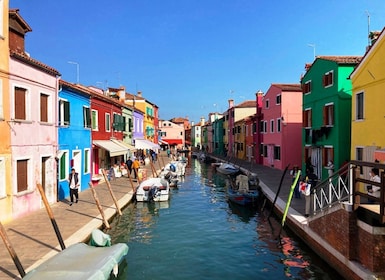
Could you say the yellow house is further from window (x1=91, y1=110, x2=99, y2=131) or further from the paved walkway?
window (x1=91, y1=110, x2=99, y2=131)

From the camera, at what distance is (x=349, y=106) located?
65.5 ft

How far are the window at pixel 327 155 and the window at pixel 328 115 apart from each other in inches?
60.2

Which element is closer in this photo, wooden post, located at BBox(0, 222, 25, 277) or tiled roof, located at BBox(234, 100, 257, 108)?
wooden post, located at BBox(0, 222, 25, 277)

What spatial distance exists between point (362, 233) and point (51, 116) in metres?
13.7

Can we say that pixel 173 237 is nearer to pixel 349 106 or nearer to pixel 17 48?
pixel 17 48

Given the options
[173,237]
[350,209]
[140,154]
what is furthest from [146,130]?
[350,209]

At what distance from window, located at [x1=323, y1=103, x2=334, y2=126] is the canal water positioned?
7.52 meters

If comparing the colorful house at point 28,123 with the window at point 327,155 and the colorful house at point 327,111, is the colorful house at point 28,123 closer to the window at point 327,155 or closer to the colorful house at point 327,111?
the colorful house at point 327,111

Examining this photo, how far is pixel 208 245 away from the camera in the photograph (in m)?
12.6

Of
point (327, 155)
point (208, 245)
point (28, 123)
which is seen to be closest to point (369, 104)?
point (327, 155)

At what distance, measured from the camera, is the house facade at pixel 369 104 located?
1505cm

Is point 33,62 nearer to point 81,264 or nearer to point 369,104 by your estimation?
point 81,264

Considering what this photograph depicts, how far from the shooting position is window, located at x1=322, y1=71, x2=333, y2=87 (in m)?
20.7

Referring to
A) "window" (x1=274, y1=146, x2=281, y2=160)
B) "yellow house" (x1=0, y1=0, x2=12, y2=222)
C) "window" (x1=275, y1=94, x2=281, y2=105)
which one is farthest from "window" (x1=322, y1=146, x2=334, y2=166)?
"yellow house" (x1=0, y1=0, x2=12, y2=222)
